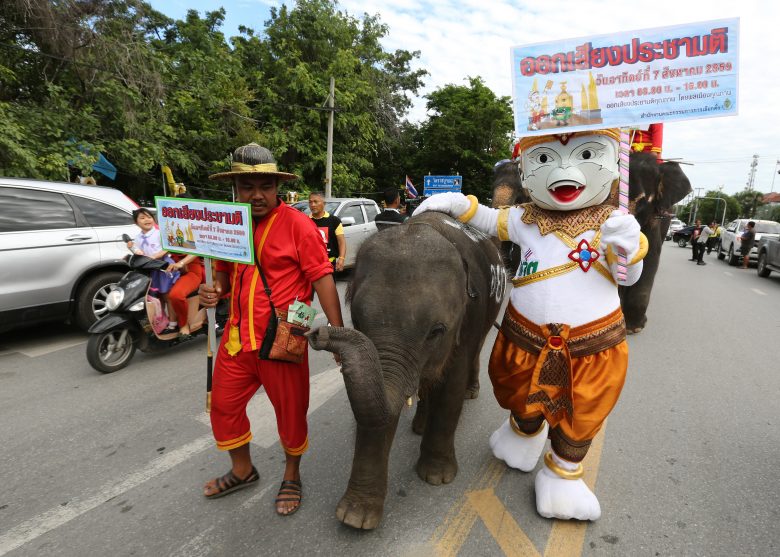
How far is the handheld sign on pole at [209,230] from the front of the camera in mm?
2197

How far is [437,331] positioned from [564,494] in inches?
49.9

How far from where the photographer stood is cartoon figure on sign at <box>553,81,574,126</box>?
225cm

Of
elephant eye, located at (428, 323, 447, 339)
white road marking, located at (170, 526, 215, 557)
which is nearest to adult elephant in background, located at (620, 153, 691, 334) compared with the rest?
elephant eye, located at (428, 323, 447, 339)

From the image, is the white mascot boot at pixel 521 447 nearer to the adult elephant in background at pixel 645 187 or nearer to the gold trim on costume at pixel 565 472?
the gold trim on costume at pixel 565 472

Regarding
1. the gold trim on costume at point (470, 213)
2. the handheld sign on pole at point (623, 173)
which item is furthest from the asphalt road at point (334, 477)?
the gold trim on costume at point (470, 213)

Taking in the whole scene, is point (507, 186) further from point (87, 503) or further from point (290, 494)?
point (87, 503)

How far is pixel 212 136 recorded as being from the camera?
12938 millimetres

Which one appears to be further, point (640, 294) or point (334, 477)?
point (640, 294)

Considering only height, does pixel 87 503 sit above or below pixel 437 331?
below

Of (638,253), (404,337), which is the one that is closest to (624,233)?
(638,253)

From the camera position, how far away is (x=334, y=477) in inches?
109

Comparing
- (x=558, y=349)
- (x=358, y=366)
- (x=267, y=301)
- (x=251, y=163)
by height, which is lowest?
(x=558, y=349)

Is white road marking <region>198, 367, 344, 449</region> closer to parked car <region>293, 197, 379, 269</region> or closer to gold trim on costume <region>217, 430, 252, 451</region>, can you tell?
gold trim on costume <region>217, 430, 252, 451</region>

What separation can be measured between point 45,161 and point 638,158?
9.23 m
